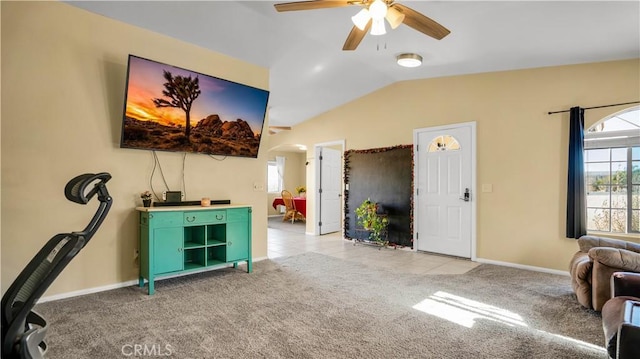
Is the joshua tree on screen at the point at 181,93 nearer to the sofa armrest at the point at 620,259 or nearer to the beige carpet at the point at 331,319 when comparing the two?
the beige carpet at the point at 331,319

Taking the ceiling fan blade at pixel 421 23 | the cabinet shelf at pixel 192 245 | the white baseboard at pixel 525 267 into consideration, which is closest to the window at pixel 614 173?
the white baseboard at pixel 525 267

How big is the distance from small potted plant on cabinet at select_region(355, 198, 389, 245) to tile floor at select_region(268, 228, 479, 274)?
19 centimetres

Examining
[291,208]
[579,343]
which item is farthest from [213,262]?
[291,208]

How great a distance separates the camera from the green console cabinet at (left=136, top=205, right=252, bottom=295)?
3368 millimetres

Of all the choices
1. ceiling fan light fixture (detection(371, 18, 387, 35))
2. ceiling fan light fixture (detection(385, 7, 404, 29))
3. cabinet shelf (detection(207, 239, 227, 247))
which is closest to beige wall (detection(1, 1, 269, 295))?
cabinet shelf (detection(207, 239, 227, 247))

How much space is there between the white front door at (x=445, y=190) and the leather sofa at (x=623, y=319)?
2628 millimetres

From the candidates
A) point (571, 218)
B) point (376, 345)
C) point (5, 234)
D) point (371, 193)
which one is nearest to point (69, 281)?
point (5, 234)

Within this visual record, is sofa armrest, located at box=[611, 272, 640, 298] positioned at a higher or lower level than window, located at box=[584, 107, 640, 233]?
lower

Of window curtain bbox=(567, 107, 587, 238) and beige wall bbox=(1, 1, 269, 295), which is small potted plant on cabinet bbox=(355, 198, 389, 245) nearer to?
window curtain bbox=(567, 107, 587, 238)

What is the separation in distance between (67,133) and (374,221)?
448cm

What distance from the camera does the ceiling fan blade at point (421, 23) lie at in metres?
2.44

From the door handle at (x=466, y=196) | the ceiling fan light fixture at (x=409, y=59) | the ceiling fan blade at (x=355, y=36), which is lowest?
the door handle at (x=466, y=196)

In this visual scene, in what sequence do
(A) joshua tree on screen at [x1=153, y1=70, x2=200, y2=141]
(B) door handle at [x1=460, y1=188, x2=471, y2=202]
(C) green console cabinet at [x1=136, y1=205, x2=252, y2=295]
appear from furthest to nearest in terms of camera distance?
1. (B) door handle at [x1=460, y1=188, x2=471, y2=202]
2. (A) joshua tree on screen at [x1=153, y1=70, x2=200, y2=141]
3. (C) green console cabinet at [x1=136, y1=205, x2=252, y2=295]

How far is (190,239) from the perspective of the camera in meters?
4.04
